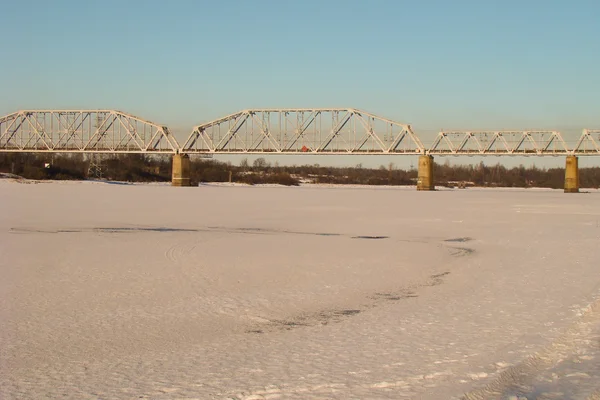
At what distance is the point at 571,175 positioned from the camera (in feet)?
291

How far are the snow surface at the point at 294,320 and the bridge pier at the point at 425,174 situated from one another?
3021 inches

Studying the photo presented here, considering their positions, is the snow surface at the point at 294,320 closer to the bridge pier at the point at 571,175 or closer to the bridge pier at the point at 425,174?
the bridge pier at the point at 425,174

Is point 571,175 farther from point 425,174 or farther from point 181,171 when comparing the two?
point 181,171

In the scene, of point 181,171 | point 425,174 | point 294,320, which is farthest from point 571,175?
point 294,320

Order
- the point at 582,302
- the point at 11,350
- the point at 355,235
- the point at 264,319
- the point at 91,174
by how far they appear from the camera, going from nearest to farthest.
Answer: the point at 11,350 < the point at 264,319 < the point at 582,302 < the point at 355,235 < the point at 91,174

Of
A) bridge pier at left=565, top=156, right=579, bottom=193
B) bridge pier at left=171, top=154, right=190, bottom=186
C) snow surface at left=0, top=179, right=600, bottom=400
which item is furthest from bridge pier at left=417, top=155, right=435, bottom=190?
snow surface at left=0, top=179, right=600, bottom=400

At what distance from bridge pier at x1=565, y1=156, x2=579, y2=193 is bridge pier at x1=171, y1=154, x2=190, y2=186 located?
186ft

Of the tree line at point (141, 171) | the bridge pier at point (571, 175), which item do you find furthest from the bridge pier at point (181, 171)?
the bridge pier at point (571, 175)

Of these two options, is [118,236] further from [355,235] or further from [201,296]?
[201,296]

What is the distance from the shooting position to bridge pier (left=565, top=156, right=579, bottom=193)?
86.7m

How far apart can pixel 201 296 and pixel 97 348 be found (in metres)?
2.85

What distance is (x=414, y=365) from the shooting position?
5.90 meters

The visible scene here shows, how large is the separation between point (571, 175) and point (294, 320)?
9034cm

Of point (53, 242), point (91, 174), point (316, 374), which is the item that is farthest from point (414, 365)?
point (91, 174)
